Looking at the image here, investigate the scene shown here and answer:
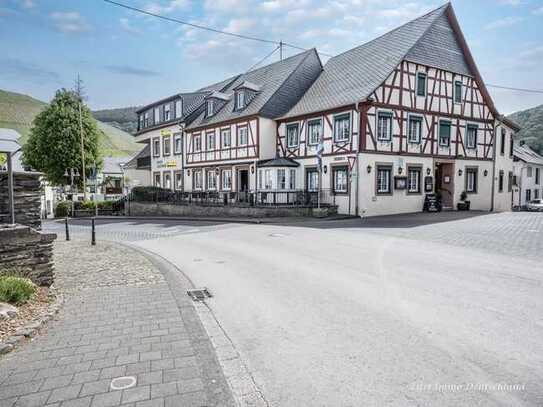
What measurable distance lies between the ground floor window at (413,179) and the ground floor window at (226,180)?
1365 cm

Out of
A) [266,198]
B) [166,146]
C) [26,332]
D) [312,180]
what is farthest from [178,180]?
[26,332]

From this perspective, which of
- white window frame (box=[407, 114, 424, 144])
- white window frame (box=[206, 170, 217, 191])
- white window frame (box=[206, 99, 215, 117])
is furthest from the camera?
white window frame (box=[206, 99, 215, 117])

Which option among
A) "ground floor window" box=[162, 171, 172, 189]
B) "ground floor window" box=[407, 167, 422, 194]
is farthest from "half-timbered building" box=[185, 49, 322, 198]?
"ground floor window" box=[407, 167, 422, 194]

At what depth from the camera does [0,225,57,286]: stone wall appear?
5637 mm

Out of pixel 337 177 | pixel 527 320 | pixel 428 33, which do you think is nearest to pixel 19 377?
pixel 527 320

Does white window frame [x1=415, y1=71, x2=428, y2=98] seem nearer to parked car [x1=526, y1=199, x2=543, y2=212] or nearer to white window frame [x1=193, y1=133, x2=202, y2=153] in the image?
white window frame [x1=193, y1=133, x2=202, y2=153]

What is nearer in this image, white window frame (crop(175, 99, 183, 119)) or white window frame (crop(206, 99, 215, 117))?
white window frame (crop(206, 99, 215, 117))

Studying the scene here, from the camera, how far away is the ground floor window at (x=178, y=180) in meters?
35.2

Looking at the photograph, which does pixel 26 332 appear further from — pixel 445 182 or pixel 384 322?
pixel 445 182

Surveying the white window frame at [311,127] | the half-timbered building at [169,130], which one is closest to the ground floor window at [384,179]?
the white window frame at [311,127]

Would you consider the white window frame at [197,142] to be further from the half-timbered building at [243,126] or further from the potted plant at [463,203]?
the potted plant at [463,203]

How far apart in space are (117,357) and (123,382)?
0.54 metres

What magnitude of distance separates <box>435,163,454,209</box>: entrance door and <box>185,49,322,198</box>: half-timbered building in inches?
463

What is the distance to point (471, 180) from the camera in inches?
1045
